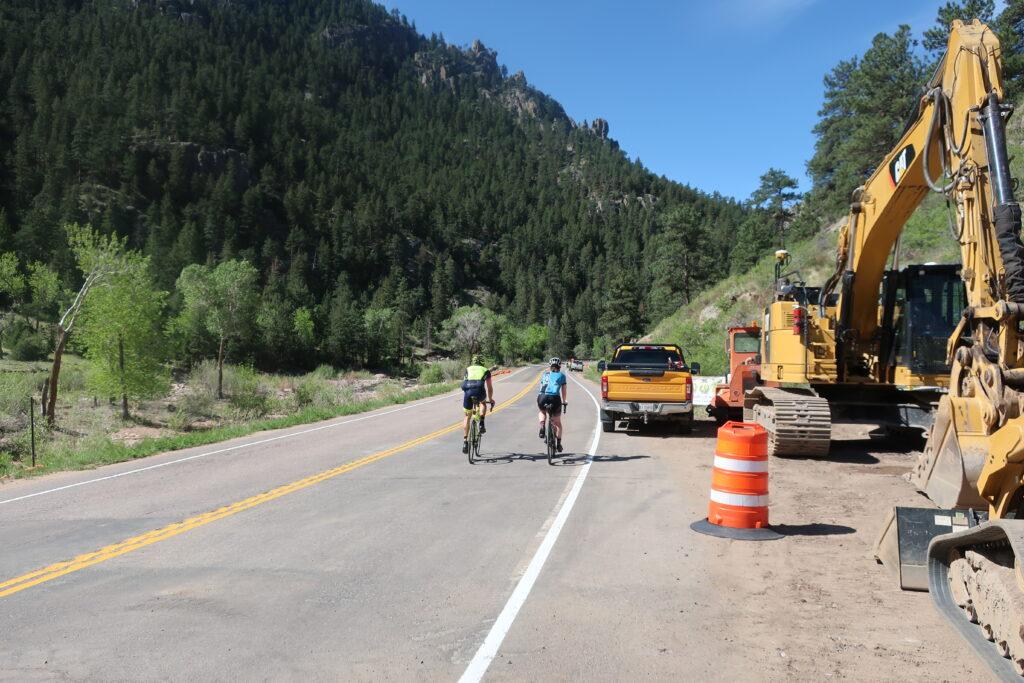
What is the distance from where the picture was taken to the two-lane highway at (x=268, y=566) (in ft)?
14.5

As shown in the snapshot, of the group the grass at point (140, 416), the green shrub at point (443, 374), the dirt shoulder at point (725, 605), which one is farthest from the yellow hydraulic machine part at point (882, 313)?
the green shrub at point (443, 374)

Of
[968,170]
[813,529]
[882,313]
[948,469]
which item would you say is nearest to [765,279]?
[882,313]

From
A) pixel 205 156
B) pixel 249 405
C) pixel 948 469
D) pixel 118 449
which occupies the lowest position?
pixel 249 405

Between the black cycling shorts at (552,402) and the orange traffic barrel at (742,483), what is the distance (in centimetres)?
530

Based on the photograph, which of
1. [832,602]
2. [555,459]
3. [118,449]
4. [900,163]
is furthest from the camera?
[118,449]

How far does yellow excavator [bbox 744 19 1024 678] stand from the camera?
456 cm

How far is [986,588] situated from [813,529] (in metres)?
3.73

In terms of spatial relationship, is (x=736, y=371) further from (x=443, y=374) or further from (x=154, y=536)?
(x=443, y=374)

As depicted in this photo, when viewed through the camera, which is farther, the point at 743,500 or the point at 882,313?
the point at 882,313

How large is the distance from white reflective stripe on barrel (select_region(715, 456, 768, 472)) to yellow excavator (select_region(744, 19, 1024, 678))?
1515 mm

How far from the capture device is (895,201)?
32.9 ft

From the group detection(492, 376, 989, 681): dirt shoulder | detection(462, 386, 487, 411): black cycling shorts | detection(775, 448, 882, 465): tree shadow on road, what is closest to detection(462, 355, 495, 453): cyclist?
detection(462, 386, 487, 411): black cycling shorts

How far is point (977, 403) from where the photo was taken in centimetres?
548

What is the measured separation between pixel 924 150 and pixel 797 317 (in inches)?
190
